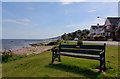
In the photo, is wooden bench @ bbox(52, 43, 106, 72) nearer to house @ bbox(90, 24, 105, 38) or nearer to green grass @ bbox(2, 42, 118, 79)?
green grass @ bbox(2, 42, 118, 79)

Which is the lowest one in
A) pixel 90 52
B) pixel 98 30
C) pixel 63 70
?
pixel 63 70

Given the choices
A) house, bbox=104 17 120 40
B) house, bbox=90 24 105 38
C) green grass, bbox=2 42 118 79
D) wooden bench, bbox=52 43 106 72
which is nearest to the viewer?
green grass, bbox=2 42 118 79

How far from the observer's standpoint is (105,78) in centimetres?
352

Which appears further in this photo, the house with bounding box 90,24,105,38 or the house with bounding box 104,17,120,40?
the house with bounding box 90,24,105,38

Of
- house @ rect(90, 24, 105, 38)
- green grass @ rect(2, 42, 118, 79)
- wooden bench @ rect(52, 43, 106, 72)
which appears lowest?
green grass @ rect(2, 42, 118, 79)

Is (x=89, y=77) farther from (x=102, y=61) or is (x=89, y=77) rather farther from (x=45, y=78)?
(x=45, y=78)

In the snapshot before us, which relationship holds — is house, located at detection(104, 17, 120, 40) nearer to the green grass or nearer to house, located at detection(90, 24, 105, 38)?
house, located at detection(90, 24, 105, 38)

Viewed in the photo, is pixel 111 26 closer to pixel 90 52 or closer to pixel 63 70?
pixel 90 52

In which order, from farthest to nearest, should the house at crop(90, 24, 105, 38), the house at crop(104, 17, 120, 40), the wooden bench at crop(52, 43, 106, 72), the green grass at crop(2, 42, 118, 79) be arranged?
the house at crop(90, 24, 105, 38) < the house at crop(104, 17, 120, 40) < the wooden bench at crop(52, 43, 106, 72) < the green grass at crop(2, 42, 118, 79)

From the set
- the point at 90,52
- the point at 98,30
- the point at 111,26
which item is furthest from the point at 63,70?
the point at 98,30

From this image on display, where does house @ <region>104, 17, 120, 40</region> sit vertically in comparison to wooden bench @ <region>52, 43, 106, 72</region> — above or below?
above

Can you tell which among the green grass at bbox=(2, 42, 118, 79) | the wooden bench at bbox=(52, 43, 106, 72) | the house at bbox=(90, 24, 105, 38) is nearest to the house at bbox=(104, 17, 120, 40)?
the house at bbox=(90, 24, 105, 38)

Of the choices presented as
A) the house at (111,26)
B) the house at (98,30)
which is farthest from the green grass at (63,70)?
the house at (98,30)

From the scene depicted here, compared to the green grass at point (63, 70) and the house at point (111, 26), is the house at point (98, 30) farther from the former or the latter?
the green grass at point (63, 70)
